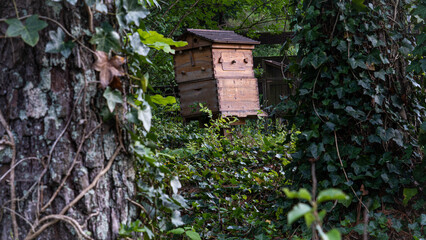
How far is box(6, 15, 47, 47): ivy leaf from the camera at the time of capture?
1.37 m

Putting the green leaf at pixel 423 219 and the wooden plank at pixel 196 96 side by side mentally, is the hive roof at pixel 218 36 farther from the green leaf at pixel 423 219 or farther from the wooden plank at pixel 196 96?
the green leaf at pixel 423 219

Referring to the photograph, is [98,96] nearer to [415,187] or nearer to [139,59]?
[139,59]

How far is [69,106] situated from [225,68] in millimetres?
5278

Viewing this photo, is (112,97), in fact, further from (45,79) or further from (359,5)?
(359,5)

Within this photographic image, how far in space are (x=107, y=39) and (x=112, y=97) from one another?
0.72 feet

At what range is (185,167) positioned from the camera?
12.6 ft

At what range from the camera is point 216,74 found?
21.5ft

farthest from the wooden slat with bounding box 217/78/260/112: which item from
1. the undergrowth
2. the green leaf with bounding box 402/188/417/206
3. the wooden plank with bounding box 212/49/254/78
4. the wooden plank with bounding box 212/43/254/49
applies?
the green leaf with bounding box 402/188/417/206

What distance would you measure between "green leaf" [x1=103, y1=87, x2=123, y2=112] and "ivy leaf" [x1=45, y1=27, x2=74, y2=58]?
0.64 ft

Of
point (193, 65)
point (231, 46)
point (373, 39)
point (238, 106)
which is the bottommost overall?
point (238, 106)

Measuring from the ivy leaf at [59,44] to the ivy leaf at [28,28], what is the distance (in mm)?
49

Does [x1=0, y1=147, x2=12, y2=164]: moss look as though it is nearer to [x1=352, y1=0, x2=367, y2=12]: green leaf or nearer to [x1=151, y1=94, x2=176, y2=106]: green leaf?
[x1=151, y1=94, x2=176, y2=106]: green leaf

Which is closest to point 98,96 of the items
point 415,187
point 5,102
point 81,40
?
point 81,40

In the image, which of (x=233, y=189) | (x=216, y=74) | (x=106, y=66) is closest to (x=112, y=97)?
(x=106, y=66)
